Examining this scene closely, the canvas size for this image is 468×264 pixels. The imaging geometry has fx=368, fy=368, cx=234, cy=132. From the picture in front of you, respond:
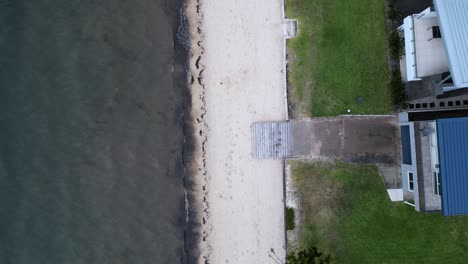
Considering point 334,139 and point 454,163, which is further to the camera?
point 334,139

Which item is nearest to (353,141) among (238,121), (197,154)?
(238,121)

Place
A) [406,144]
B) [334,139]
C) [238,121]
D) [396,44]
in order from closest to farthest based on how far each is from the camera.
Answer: [406,144]
[396,44]
[334,139]
[238,121]

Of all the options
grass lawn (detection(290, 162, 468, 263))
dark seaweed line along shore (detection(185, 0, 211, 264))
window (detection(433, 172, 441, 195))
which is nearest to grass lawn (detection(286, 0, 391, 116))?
grass lawn (detection(290, 162, 468, 263))

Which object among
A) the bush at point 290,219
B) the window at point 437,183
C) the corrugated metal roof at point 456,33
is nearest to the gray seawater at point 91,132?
the bush at point 290,219

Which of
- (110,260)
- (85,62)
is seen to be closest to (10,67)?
(85,62)

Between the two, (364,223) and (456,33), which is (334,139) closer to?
(364,223)

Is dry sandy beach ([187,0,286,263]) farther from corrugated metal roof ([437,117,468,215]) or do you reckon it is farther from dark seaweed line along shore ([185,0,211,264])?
corrugated metal roof ([437,117,468,215])
